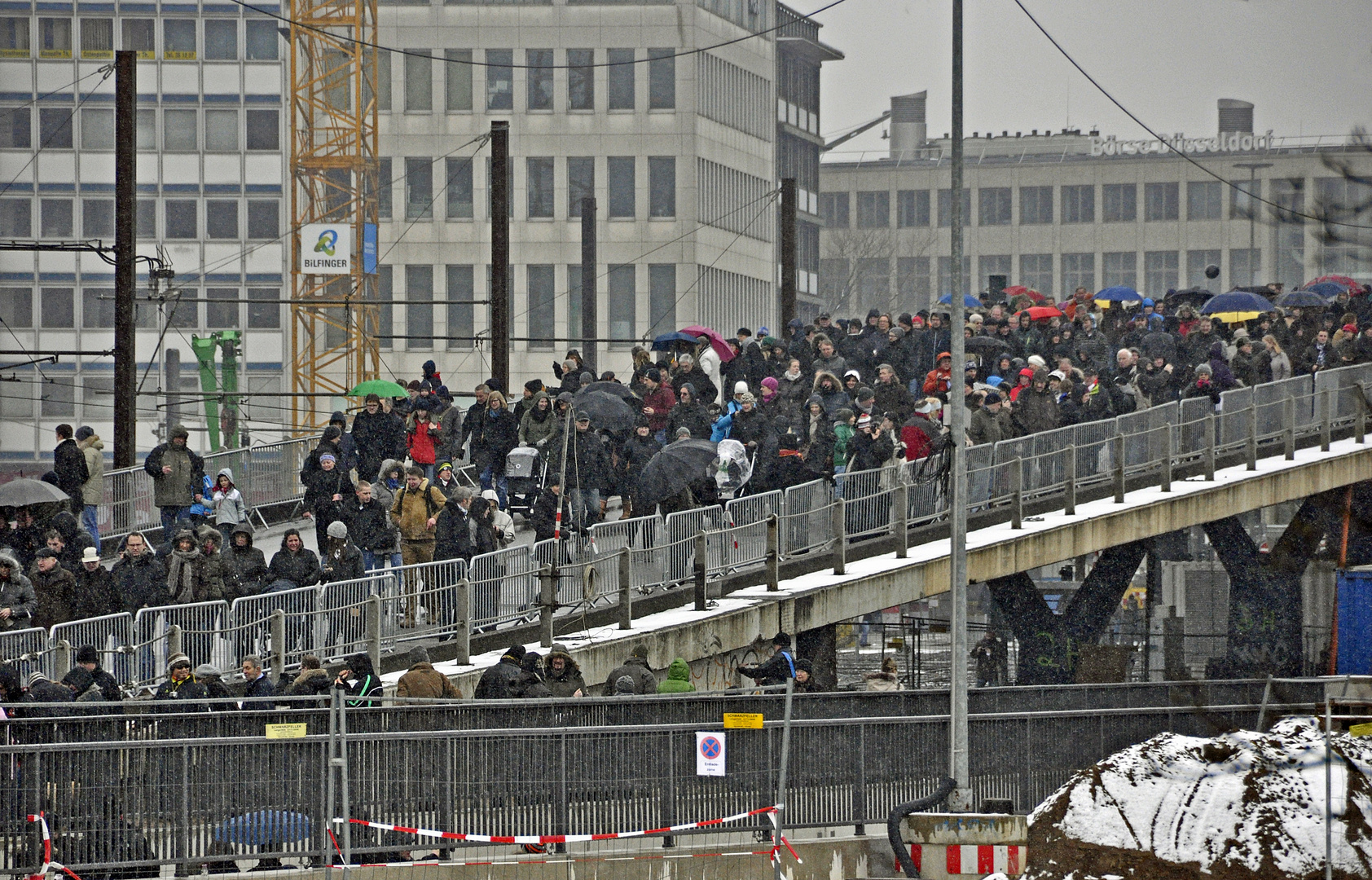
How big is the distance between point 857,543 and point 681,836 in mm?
9403

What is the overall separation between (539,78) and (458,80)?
3.16 metres

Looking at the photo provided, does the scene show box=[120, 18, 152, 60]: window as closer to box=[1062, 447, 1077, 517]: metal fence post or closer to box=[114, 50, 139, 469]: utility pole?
box=[114, 50, 139, 469]: utility pole

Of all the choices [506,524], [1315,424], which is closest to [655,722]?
[506,524]

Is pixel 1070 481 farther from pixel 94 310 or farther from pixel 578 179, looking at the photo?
pixel 94 310

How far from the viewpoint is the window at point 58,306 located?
8294 centimetres

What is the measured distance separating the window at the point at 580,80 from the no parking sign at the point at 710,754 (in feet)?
218

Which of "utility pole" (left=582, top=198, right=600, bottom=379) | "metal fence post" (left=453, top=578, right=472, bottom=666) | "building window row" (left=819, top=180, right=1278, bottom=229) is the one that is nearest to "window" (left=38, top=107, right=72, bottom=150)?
"utility pole" (left=582, top=198, right=600, bottom=379)

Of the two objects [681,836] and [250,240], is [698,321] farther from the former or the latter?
[681,836]

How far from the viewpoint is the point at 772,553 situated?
22.7 m

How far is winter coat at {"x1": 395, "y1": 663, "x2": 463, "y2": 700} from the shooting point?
52.4ft

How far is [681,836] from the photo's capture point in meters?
15.0

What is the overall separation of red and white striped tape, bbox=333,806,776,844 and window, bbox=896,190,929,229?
342 ft

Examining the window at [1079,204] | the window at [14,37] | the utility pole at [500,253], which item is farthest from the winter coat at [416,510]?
the window at [1079,204]

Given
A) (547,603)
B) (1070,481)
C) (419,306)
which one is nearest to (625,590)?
(547,603)
